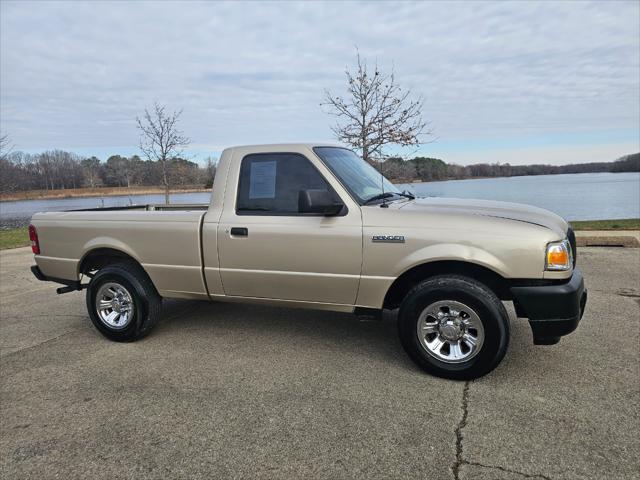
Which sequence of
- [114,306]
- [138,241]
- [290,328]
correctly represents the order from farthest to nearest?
[290,328] < [114,306] < [138,241]

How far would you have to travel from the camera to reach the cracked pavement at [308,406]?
260 cm

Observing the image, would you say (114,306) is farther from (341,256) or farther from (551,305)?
(551,305)

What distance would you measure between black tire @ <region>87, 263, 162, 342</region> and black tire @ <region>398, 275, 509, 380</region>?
8.53 ft

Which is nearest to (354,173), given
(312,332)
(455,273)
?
(455,273)

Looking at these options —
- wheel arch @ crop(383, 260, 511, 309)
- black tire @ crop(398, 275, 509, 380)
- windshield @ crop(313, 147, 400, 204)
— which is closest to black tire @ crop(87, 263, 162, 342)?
windshield @ crop(313, 147, 400, 204)

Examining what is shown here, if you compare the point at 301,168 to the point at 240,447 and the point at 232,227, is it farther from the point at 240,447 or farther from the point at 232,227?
the point at 240,447

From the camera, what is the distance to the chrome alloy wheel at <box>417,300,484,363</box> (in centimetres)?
348

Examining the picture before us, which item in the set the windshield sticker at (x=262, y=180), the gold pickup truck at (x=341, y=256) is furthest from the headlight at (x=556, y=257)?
the windshield sticker at (x=262, y=180)

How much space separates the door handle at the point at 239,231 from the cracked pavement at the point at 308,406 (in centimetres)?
115

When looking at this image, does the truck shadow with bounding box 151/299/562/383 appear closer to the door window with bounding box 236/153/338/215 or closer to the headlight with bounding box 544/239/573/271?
the headlight with bounding box 544/239/573/271

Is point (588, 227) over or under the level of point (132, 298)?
under

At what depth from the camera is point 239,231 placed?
4105 mm

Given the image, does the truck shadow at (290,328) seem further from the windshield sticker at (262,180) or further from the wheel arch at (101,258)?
the windshield sticker at (262,180)

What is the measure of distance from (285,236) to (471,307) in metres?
1.66
